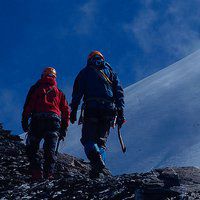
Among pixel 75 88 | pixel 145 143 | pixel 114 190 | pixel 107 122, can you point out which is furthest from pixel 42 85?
pixel 145 143

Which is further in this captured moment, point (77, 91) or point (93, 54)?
point (93, 54)

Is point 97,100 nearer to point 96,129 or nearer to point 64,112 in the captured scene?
point 96,129

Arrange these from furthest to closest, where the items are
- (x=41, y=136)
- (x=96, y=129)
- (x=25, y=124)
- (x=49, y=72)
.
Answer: (x=49, y=72)
(x=25, y=124)
(x=41, y=136)
(x=96, y=129)

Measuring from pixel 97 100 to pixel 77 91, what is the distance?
1.62 feet

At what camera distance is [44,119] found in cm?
790

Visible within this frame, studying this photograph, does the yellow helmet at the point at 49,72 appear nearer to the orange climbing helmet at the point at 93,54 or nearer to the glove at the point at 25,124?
the orange climbing helmet at the point at 93,54

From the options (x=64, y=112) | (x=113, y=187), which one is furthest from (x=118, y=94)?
(x=113, y=187)

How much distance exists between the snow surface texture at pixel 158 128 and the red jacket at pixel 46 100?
66.7ft

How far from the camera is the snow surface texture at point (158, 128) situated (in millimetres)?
36062

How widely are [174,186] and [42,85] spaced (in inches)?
123

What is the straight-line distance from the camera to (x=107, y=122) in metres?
8.02

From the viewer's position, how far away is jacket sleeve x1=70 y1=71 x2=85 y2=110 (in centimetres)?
812

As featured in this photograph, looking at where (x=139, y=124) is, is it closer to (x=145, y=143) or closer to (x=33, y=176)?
(x=145, y=143)

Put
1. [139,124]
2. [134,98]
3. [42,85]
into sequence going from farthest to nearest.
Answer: [134,98] < [139,124] < [42,85]
